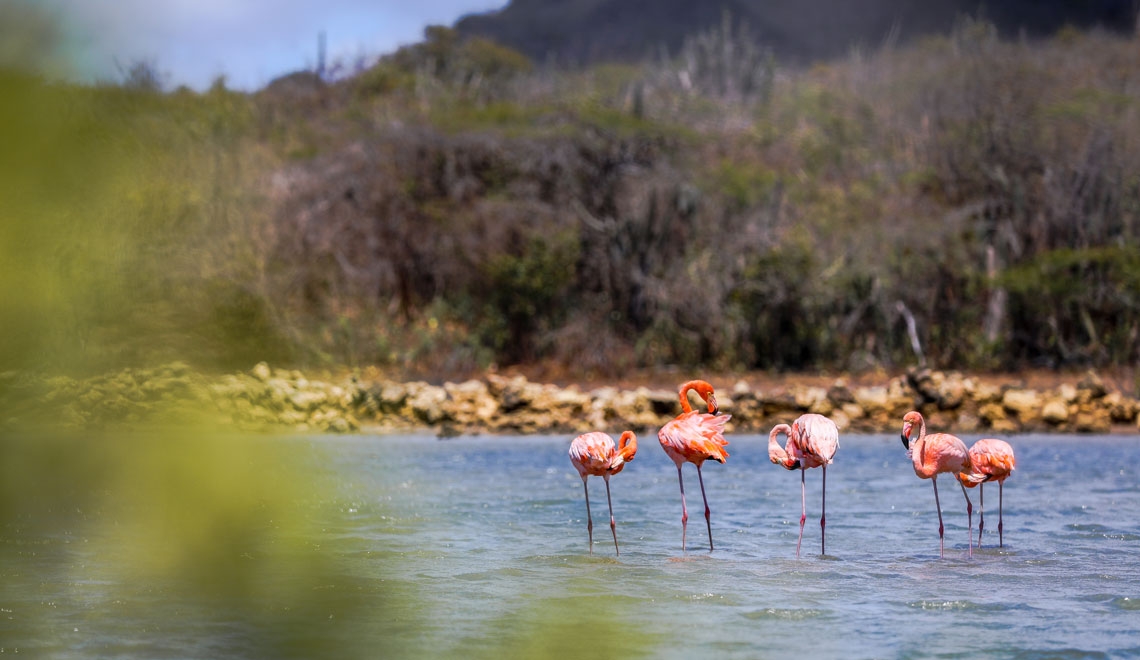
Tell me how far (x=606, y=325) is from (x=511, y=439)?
500cm

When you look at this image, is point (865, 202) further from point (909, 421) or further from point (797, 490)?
point (909, 421)

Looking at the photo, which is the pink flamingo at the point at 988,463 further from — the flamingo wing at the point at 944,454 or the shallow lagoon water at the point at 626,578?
the shallow lagoon water at the point at 626,578

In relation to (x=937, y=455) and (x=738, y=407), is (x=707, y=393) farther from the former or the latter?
(x=738, y=407)

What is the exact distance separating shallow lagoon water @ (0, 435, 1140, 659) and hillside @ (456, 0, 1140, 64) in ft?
71.4

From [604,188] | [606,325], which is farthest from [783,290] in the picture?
[604,188]

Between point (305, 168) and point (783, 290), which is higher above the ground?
point (305, 168)

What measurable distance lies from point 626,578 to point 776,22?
39.0 metres

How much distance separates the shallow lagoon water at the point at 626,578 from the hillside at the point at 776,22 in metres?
21.8

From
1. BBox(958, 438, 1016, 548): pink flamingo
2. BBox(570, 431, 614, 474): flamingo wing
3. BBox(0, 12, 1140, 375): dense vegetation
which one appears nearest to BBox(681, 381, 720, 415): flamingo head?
BBox(570, 431, 614, 474): flamingo wing

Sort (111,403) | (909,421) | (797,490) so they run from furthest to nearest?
(797,490)
(909,421)
(111,403)

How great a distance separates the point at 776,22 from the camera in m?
41.7

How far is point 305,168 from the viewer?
2067 cm

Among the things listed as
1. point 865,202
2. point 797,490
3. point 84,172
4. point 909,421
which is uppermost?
point 865,202

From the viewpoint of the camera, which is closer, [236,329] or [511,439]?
[236,329]
